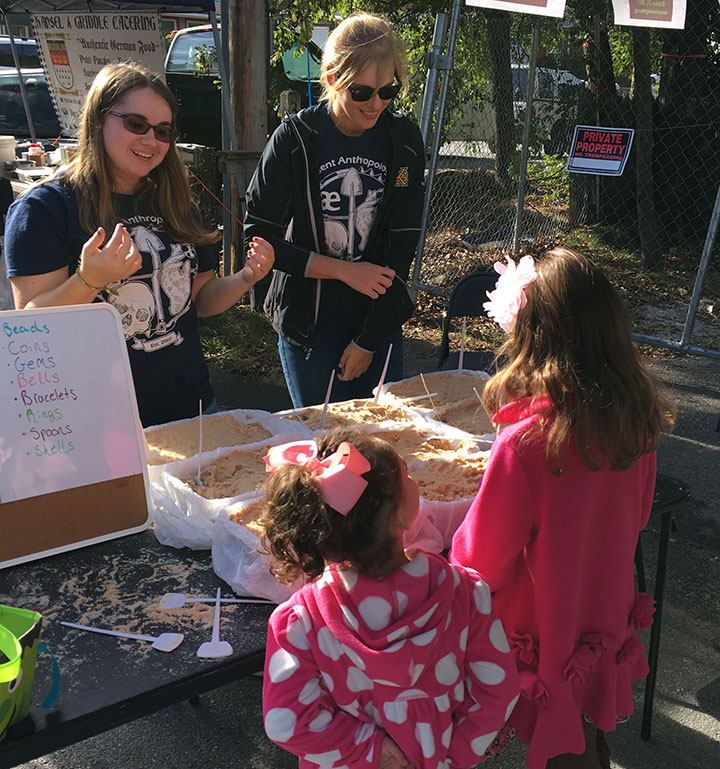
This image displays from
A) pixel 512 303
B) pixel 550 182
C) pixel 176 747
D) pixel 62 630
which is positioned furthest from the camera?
pixel 550 182

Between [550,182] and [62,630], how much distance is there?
7.33 metres

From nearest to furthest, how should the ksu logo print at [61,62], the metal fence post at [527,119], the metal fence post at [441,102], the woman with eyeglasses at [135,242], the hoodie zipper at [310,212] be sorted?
1. the woman with eyeglasses at [135,242]
2. the hoodie zipper at [310,212]
3. the metal fence post at [441,102]
4. the ksu logo print at [61,62]
5. the metal fence post at [527,119]

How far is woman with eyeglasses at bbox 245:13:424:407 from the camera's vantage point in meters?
2.47

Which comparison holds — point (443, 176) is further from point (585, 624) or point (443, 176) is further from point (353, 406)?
point (585, 624)

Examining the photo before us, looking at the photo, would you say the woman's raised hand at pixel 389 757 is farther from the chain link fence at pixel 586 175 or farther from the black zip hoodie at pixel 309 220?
the chain link fence at pixel 586 175

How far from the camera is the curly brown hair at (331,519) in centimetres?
129

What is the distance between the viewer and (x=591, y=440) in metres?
1.53

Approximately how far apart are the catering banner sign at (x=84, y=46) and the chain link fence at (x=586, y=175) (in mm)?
2779

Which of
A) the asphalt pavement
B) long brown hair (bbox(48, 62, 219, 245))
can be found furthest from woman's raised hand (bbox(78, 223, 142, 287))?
the asphalt pavement

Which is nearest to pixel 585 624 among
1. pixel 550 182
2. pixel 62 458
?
pixel 62 458

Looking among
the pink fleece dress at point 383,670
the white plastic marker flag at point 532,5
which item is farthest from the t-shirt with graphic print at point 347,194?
the white plastic marker flag at point 532,5

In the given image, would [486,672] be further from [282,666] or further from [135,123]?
[135,123]

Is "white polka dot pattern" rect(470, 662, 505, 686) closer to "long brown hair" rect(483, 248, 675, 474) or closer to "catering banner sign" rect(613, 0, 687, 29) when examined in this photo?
"long brown hair" rect(483, 248, 675, 474)

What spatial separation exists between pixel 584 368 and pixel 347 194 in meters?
1.33
